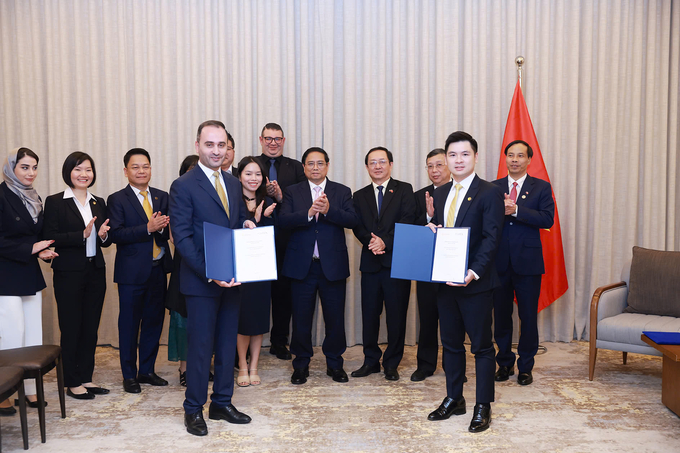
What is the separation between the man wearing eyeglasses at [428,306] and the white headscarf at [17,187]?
2837 millimetres

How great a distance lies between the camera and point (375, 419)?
3518mm

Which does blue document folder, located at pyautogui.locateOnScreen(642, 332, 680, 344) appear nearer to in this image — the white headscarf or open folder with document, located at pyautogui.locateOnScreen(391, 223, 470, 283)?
open folder with document, located at pyautogui.locateOnScreen(391, 223, 470, 283)

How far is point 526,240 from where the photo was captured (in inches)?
169

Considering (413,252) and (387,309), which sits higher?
(413,252)

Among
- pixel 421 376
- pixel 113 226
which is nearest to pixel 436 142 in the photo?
pixel 421 376

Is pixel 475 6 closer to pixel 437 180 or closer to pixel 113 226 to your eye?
pixel 437 180

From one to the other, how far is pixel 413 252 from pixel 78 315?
244cm

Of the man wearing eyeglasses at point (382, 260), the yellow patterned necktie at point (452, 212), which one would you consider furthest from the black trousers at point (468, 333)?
the man wearing eyeglasses at point (382, 260)

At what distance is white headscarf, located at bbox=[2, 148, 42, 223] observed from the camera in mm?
3711

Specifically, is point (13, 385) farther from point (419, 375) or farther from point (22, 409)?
point (419, 375)

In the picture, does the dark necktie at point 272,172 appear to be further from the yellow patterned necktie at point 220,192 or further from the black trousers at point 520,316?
the black trousers at point 520,316

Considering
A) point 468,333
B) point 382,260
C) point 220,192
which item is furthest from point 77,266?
point 468,333

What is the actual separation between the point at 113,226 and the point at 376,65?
3.11 meters

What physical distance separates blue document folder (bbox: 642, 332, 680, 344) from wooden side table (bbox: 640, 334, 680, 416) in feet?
0.11
